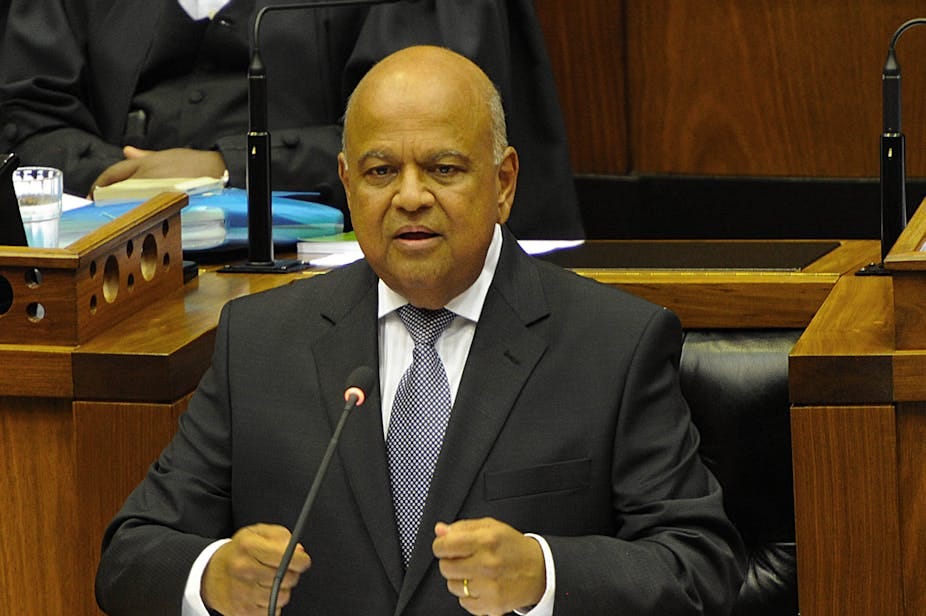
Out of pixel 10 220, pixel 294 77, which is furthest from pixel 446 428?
pixel 294 77

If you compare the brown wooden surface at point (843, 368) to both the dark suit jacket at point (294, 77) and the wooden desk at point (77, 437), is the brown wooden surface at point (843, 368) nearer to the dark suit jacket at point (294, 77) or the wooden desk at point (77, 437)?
the wooden desk at point (77, 437)

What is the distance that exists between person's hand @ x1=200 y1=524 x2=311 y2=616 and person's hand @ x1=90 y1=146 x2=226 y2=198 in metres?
1.36

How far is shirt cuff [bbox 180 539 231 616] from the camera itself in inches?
66.2

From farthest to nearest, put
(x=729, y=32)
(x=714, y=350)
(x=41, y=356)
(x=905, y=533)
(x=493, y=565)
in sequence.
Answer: (x=729, y=32) → (x=714, y=350) → (x=41, y=356) → (x=905, y=533) → (x=493, y=565)

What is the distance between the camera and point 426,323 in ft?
5.93

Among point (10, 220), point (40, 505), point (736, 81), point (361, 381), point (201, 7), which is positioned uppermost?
point (201, 7)

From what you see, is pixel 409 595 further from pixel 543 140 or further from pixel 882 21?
pixel 882 21

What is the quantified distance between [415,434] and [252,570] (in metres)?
0.28

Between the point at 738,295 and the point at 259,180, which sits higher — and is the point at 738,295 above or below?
below

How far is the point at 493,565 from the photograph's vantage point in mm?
1487

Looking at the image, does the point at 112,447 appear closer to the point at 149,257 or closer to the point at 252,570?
the point at 149,257

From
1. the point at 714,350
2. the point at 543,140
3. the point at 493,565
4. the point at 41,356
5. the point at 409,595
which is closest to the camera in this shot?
the point at 493,565

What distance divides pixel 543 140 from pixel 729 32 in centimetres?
49

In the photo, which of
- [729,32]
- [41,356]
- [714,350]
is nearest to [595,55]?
[729,32]
